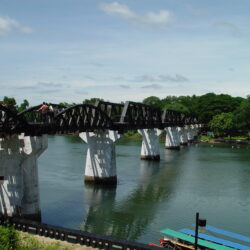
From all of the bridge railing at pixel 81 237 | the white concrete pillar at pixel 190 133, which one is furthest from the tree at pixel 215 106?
the bridge railing at pixel 81 237

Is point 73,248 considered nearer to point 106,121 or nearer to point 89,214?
point 89,214

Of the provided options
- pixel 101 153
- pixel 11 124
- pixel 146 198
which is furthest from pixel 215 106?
pixel 11 124

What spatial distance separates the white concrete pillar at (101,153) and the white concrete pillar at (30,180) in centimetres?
1847

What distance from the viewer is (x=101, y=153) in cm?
5566

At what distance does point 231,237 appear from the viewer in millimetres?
34875

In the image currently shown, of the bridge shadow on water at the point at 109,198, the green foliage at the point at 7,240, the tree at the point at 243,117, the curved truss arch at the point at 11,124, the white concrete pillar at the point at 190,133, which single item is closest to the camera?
the green foliage at the point at 7,240

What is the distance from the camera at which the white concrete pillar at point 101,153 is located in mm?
55500

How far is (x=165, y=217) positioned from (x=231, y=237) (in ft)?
28.4

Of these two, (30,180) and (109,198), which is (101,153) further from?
(30,180)

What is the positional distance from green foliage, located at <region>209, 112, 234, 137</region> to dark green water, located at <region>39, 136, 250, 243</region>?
220 ft

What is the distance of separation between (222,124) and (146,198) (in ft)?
351

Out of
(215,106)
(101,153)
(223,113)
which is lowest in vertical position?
(101,153)

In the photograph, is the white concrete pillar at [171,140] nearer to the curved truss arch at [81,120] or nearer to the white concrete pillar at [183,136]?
the white concrete pillar at [183,136]

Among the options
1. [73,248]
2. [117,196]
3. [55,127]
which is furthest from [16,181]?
[117,196]
